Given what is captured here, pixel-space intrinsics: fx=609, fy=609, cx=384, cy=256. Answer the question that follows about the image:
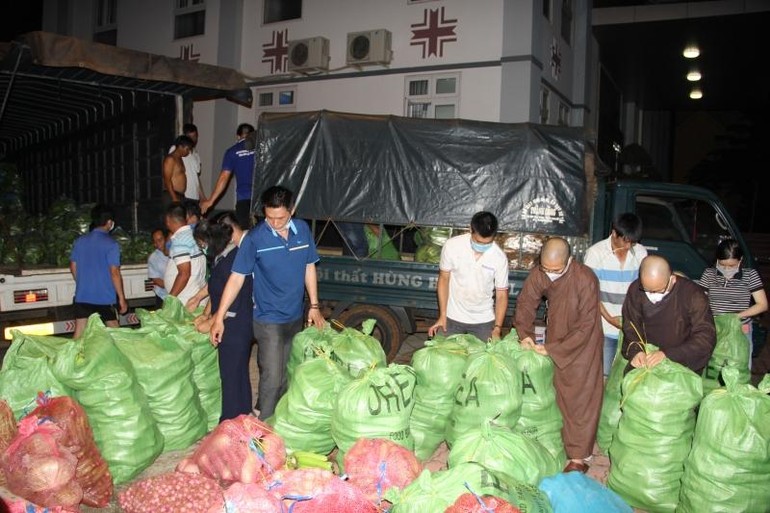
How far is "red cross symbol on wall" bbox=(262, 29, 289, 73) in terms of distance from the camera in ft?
39.0

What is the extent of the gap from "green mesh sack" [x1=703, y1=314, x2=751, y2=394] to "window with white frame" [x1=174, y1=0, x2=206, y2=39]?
11674 mm

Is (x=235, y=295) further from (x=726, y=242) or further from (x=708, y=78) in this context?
(x=708, y=78)

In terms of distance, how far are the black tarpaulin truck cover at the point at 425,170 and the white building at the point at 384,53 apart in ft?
12.3

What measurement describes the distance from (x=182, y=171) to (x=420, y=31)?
210 inches

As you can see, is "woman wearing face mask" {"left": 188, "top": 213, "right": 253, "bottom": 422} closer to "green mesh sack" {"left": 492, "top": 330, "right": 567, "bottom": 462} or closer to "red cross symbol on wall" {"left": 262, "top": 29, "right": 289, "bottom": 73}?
"green mesh sack" {"left": 492, "top": 330, "right": 567, "bottom": 462}

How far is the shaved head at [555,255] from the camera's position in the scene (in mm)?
Answer: 4008

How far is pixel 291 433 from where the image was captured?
3822 mm

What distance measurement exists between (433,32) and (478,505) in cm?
948

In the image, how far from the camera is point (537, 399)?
156 inches

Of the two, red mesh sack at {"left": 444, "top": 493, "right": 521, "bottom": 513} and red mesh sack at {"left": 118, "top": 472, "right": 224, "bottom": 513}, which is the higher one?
red mesh sack at {"left": 444, "top": 493, "right": 521, "bottom": 513}

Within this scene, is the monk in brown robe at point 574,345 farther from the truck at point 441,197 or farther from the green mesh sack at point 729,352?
the truck at point 441,197

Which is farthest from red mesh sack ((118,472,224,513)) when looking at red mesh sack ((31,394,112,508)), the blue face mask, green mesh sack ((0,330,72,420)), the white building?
the white building

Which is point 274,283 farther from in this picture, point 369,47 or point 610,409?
point 369,47

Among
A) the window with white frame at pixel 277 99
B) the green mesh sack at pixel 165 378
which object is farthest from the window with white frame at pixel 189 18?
the green mesh sack at pixel 165 378
